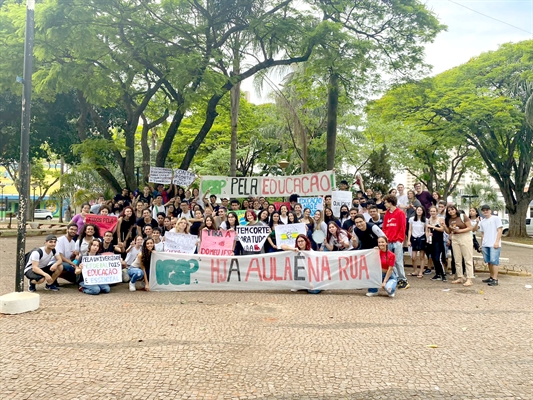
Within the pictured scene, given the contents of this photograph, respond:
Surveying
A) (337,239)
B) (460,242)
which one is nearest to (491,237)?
(460,242)

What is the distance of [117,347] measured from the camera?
4953 mm

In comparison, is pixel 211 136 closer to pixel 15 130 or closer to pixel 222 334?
pixel 15 130

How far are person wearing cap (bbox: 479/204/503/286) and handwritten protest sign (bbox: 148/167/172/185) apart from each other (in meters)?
8.52

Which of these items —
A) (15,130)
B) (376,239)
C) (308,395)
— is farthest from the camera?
(15,130)

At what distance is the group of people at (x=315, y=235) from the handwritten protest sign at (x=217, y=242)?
155mm

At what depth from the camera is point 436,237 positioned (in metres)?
9.63

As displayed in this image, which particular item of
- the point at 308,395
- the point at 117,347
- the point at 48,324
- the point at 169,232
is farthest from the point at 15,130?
the point at 308,395

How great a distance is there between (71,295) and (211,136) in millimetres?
22468

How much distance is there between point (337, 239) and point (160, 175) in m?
6.21

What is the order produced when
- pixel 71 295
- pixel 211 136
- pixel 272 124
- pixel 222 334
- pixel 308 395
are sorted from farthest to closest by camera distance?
pixel 211 136 → pixel 272 124 → pixel 71 295 → pixel 222 334 → pixel 308 395

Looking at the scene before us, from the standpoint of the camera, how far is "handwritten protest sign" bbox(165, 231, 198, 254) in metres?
8.83

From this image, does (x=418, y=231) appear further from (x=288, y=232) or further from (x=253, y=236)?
(x=253, y=236)

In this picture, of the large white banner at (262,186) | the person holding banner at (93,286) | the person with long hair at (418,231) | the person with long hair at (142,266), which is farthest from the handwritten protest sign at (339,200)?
the person holding banner at (93,286)

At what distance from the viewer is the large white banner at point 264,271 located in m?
8.35
